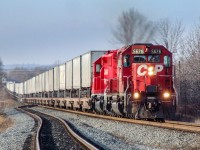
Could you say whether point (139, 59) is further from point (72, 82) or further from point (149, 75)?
point (72, 82)

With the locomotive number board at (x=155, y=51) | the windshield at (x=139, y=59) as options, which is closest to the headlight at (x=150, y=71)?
the windshield at (x=139, y=59)

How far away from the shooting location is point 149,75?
17.6m

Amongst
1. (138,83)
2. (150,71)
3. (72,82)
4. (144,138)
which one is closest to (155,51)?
(150,71)

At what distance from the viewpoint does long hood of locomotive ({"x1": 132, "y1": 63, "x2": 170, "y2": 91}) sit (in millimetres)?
17594

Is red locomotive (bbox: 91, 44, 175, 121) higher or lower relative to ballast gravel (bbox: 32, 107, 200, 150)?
higher

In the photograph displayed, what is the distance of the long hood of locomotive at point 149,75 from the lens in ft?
57.7

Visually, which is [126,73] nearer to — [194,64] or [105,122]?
[105,122]

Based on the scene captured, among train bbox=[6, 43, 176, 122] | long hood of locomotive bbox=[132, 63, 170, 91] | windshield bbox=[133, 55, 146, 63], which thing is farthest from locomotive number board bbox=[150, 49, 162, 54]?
long hood of locomotive bbox=[132, 63, 170, 91]

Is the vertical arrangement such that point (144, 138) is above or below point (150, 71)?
below

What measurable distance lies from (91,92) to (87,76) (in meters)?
1.53

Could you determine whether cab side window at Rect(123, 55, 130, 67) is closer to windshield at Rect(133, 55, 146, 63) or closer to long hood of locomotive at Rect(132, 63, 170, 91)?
windshield at Rect(133, 55, 146, 63)

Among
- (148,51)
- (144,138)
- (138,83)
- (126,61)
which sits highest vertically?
(148,51)

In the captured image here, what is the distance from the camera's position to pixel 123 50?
18.4 meters

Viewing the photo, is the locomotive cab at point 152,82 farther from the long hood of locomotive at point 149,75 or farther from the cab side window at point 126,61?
the cab side window at point 126,61
